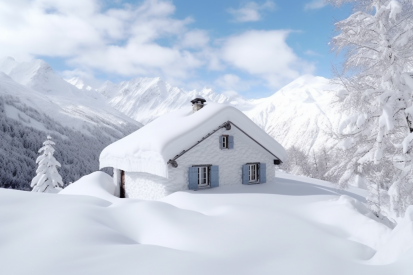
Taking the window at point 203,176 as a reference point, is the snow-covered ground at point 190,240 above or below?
below

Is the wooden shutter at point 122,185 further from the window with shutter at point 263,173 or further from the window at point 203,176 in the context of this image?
the window with shutter at point 263,173

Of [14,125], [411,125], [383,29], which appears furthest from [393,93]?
[14,125]

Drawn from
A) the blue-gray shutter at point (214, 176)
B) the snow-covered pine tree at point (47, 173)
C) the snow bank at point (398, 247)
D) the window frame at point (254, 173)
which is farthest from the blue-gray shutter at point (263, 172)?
the snow-covered pine tree at point (47, 173)

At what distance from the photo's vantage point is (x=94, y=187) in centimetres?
1395

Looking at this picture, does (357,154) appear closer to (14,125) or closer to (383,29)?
(383,29)

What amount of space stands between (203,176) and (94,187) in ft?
21.5

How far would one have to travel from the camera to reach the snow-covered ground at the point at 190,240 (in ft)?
13.2

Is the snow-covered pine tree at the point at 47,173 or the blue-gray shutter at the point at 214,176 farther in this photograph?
the snow-covered pine tree at the point at 47,173

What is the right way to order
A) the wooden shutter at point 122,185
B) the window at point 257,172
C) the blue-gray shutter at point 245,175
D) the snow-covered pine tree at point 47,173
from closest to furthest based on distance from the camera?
the blue-gray shutter at point 245,175
the window at point 257,172
the wooden shutter at point 122,185
the snow-covered pine tree at point 47,173

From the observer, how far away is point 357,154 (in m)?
7.24

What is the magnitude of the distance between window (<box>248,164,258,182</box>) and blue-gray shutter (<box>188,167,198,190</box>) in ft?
12.3

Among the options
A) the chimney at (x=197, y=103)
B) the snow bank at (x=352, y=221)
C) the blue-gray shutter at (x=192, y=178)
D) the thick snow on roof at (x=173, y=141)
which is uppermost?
the chimney at (x=197, y=103)

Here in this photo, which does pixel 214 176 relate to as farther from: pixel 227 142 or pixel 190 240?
pixel 190 240

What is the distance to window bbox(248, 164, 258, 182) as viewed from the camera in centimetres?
1414
